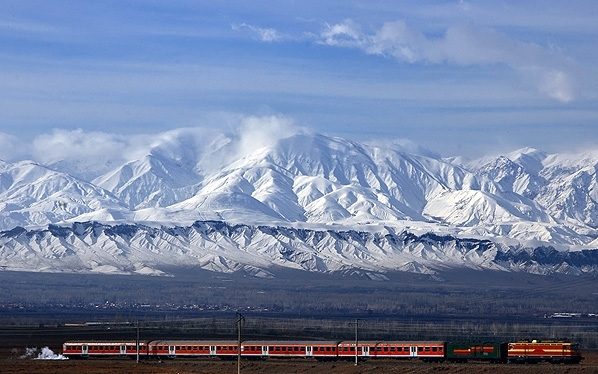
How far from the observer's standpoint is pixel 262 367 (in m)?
123

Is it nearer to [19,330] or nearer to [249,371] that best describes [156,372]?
[249,371]

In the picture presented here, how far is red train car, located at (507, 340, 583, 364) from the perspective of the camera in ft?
413

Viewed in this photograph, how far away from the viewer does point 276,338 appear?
174375mm

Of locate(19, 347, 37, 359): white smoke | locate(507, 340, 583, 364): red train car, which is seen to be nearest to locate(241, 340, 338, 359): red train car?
locate(507, 340, 583, 364): red train car

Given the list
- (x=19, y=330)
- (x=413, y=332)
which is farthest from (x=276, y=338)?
(x=19, y=330)

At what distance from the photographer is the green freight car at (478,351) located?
128125 millimetres

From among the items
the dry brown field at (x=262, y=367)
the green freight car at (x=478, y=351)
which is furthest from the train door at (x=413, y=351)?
the green freight car at (x=478, y=351)

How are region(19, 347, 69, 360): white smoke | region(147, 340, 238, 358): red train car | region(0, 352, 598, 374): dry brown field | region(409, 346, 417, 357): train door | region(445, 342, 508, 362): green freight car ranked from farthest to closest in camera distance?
1. region(19, 347, 69, 360): white smoke
2. region(147, 340, 238, 358): red train car
3. region(409, 346, 417, 357): train door
4. region(445, 342, 508, 362): green freight car
5. region(0, 352, 598, 374): dry brown field

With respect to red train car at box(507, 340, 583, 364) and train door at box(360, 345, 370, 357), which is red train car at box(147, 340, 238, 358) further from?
red train car at box(507, 340, 583, 364)

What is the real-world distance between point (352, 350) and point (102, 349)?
25056 mm

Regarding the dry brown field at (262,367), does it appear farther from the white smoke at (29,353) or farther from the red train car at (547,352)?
the white smoke at (29,353)

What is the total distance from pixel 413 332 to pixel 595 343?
1195 inches

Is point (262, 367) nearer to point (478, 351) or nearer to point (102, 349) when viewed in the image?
point (478, 351)

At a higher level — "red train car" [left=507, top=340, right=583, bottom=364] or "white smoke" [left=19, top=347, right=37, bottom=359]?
"white smoke" [left=19, top=347, right=37, bottom=359]
